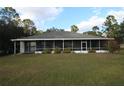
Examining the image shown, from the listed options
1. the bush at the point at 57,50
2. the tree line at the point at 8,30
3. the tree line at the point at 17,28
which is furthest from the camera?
the tree line at the point at 17,28

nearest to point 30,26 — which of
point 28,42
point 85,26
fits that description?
point 85,26

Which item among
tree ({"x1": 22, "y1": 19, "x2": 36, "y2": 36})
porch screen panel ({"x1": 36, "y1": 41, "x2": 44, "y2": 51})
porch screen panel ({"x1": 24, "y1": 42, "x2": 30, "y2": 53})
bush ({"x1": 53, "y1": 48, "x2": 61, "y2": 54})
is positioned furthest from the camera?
tree ({"x1": 22, "y1": 19, "x2": 36, "y2": 36})

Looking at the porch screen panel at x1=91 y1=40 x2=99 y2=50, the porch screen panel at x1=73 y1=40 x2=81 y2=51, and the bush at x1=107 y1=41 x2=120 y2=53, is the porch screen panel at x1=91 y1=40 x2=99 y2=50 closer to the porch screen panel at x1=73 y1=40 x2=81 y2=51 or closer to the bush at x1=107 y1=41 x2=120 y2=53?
the porch screen panel at x1=73 y1=40 x2=81 y2=51

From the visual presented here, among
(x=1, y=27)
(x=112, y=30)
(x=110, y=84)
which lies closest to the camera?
(x=110, y=84)

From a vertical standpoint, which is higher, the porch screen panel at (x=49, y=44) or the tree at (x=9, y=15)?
the tree at (x=9, y=15)

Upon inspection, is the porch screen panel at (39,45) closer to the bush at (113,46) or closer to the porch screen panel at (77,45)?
the porch screen panel at (77,45)

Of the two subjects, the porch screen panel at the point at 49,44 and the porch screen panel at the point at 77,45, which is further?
the porch screen panel at the point at 49,44

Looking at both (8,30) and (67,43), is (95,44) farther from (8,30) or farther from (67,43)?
(8,30)

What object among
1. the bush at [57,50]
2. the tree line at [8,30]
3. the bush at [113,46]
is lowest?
the bush at [57,50]

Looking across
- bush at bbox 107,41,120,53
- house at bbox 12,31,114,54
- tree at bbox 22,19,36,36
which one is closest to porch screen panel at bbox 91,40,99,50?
house at bbox 12,31,114,54

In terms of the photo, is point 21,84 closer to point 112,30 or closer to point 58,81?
point 58,81

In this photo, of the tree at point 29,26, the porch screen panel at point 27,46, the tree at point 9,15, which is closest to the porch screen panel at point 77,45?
the porch screen panel at point 27,46
